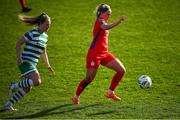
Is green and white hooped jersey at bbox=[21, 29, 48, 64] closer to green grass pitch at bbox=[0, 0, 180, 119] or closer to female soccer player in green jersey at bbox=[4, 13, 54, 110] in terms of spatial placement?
female soccer player in green jersey at bbox=[4, 13, 54, 110]

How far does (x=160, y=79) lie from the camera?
13.4 meters

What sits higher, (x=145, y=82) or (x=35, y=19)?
(x=35, y=19)

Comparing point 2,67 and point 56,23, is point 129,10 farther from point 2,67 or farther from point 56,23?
point 2,67

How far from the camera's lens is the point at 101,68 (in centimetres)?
1464

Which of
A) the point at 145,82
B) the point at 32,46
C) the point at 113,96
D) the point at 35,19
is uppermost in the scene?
the point at 35,19

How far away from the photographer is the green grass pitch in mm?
11141

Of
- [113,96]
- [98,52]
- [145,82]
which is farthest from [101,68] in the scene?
[98,52]

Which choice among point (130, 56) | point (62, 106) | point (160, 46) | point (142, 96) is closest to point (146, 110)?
point (142, 96)

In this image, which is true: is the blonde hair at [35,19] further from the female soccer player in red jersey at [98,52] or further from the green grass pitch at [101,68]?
the green grass pitch at [101,68]

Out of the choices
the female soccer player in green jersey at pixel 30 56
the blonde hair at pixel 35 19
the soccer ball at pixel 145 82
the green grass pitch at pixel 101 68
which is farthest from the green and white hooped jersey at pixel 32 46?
the soccer ball at pixel 145 82

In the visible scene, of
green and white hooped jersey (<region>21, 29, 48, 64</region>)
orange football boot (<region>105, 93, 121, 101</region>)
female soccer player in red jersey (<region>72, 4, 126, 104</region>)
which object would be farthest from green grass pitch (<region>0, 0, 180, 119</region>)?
green and white hooped jersey (<region>21, 29, 48, 64</region>)

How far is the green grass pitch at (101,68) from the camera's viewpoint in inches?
439

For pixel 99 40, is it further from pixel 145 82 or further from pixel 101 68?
pixel 101 68

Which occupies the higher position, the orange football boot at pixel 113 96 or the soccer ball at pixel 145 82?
the soccer ball at pixel 145 82
